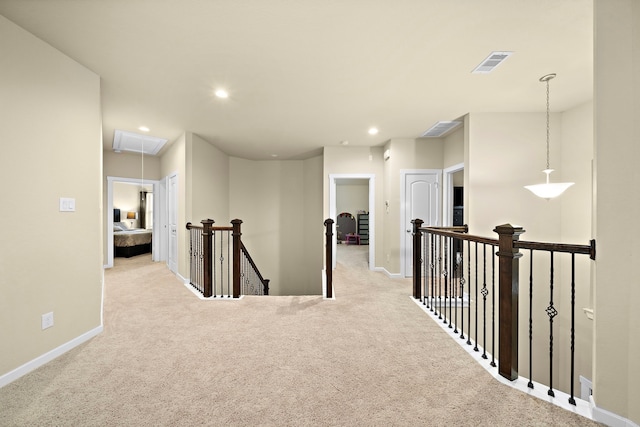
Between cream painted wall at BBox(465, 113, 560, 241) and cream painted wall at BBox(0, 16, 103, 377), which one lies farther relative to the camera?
cream painted wall at BBox(465, 113, 560, 241)

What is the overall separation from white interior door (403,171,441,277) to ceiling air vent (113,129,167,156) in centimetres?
493

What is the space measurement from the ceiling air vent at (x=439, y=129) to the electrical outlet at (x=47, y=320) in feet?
17.3

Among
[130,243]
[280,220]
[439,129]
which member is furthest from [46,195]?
[130,243]

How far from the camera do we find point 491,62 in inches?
107

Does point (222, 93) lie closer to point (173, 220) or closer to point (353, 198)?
point (173, 220)

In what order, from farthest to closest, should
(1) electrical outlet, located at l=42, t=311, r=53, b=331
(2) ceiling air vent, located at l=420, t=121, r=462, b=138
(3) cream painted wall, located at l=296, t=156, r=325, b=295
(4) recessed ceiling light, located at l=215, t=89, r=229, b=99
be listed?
(3) cream painted wall, located at l=296, t=156, r=325, b=295
(2) ceiling air vent, located at l=420, t=121, r=462, b=138
(4) recessed ceiling light, located at l=215, t=89, r=229, b=99
(1) electrical outlet, located at l=42, t=311, r=53, b=331

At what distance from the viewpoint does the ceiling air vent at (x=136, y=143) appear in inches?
204

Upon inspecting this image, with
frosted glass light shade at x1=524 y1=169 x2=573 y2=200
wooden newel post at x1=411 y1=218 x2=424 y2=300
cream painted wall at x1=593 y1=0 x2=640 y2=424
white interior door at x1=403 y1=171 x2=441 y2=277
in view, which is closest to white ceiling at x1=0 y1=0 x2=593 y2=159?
cream painted wall at x1=593 y1=0 x2=640 y2=424

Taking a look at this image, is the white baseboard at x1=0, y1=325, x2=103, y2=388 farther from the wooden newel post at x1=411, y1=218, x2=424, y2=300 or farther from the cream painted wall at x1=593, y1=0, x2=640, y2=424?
the cream painted wall at x1=593, y1=0, x2=640, y2=424

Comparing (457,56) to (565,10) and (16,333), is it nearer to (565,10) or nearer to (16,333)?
(565,10)

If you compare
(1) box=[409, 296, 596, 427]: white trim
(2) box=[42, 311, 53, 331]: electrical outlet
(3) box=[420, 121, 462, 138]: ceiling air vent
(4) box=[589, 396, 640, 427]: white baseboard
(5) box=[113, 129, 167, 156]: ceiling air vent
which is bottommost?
(1) box=[409, 296, 596, 427]: white trim

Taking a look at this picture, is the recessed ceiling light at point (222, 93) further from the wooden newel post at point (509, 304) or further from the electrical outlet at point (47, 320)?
the wooden newel post at point (509, 304)

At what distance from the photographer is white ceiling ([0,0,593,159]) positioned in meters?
2.02

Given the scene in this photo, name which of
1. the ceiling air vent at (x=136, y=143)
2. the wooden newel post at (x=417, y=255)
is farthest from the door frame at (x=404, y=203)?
the ceiling air vent at (x=136, y=143)
